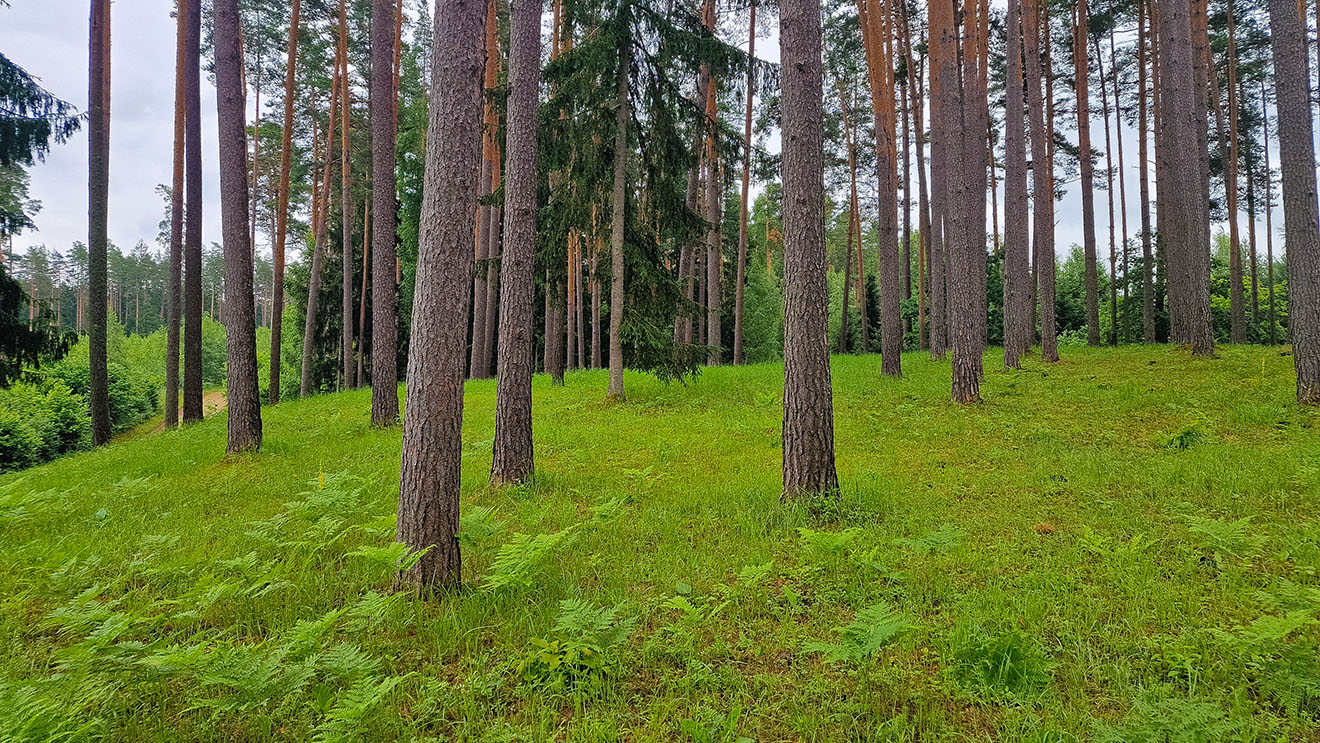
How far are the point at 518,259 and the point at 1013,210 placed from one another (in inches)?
540

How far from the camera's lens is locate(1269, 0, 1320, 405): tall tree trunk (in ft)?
24.5

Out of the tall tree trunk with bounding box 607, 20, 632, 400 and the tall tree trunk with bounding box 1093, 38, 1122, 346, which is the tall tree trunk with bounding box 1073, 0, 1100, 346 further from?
the tall tree trunk with bounding box 607, 20, 632, 400

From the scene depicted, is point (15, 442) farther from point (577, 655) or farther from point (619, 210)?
point (577, 655)

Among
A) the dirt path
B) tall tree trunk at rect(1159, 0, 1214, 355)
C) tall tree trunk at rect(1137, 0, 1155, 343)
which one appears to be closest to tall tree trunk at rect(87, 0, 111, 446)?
the dirt path

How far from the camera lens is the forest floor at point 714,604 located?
232 centimetres

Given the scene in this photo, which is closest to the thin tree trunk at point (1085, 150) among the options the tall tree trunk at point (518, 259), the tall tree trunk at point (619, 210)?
the tall tree trunk at point (619, 210)

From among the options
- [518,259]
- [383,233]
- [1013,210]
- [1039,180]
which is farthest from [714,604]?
[1039,180]

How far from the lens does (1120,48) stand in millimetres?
20781

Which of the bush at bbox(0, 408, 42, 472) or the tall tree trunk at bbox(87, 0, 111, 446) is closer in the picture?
the tall tree trunk at bbox(87, 0, 111, 446)

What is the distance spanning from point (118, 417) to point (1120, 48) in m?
43.0

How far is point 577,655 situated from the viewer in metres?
2.63

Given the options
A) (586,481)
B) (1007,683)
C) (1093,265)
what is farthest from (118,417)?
(1093,265)

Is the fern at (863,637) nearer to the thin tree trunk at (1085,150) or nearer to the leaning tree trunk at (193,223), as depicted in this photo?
the leaning tree trunk at (193,223)

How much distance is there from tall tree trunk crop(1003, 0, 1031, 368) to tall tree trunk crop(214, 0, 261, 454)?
15.5 m
